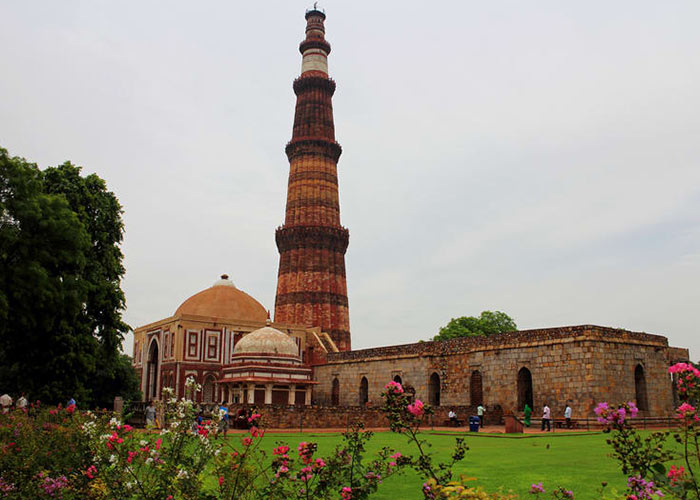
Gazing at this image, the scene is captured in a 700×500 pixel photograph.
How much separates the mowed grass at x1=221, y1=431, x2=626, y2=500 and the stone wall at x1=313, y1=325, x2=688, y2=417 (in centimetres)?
646

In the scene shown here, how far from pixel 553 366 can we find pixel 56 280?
15.8 meters

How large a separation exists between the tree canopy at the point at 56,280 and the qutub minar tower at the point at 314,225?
54.6ft

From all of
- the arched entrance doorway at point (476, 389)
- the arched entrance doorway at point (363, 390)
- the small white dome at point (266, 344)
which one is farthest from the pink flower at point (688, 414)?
the arched entrance doorway at point (363, 390)

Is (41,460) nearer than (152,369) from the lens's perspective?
Yes

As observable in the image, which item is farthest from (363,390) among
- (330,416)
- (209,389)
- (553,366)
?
(553,366)

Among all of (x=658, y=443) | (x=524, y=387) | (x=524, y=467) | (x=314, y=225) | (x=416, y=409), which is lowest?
(x=524, y=467)

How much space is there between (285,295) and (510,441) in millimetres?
24942

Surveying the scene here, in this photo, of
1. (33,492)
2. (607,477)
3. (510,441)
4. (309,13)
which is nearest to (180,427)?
(33,492)

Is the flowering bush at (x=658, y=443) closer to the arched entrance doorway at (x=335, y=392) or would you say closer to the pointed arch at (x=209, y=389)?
the arched entrance doorway at (x=335, y=392)

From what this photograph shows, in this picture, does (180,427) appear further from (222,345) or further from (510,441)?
(222,345)

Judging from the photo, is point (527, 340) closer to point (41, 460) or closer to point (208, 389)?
point (208, 389)

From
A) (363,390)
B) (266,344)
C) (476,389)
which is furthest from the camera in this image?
(363,390)

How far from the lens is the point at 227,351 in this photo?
32.5 meters

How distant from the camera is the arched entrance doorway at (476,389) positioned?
24.0 m
